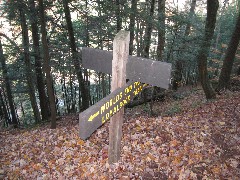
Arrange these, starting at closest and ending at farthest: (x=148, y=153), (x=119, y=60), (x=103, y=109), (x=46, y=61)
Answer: (x=103, y=109) < (x=119, y=60) < (x=148, y=153) < (x=46, y=61)

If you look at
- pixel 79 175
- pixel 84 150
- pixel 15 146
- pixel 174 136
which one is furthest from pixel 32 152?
pixel 174 136

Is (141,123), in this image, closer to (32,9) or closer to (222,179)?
(222,179)

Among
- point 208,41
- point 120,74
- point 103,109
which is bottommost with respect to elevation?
point 103,109

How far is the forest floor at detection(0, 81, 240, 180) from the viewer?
505 cm

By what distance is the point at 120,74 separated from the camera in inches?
144

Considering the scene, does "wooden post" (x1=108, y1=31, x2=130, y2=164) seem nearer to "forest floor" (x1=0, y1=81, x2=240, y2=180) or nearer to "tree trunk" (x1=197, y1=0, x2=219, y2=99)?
"forest floor" (x1=0, y1=81, x2=240, y2=180)

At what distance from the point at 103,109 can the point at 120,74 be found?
754 mm

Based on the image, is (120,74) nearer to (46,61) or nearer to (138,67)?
(138,67)

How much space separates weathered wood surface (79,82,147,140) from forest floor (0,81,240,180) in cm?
225

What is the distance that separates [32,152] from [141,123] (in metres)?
4.00

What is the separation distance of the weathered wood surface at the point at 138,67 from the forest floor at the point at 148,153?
2.61m

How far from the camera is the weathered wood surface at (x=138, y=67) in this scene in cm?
344

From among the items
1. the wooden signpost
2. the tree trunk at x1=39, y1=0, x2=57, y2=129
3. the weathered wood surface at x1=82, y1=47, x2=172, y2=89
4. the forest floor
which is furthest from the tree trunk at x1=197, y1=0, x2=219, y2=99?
the tree trunk at x1=39, y1=0, x2=57, y2=129

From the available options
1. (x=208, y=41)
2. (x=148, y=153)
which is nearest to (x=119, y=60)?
(x=148, y=153)
